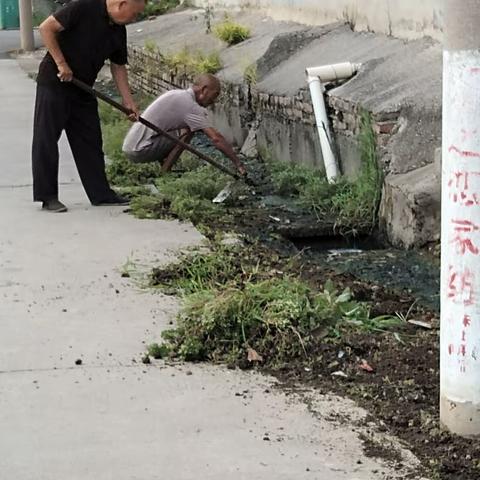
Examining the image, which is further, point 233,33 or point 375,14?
point 233,33

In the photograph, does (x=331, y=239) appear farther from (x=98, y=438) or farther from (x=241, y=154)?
(x=98, y=438)

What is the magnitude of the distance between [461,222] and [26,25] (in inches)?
761

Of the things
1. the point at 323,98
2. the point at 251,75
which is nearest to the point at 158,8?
the point at 251,75

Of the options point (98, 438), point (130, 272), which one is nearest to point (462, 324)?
→ point (98, 438)

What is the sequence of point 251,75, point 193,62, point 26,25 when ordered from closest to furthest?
point 251,75 < point 193,62 < point 26,25

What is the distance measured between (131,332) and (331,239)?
2806mm

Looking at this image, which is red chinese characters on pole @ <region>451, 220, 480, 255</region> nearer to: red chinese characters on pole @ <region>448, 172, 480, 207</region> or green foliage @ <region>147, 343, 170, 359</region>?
red chinese characters on pole @ <region>448, 172, 480, 207</region>

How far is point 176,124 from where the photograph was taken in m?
9.25

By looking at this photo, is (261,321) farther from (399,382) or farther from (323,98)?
(323,98)

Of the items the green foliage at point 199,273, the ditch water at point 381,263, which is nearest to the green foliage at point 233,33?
the ditch water at point 381,263

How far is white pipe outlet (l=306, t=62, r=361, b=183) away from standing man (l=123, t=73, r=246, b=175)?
2.35 feet

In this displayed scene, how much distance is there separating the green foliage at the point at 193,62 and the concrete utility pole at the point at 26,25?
8908mm

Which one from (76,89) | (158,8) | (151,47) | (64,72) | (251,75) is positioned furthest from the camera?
(158,8)

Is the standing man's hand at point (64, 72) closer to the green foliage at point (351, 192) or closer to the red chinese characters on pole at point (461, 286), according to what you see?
the green foliage at point (351, 192)
